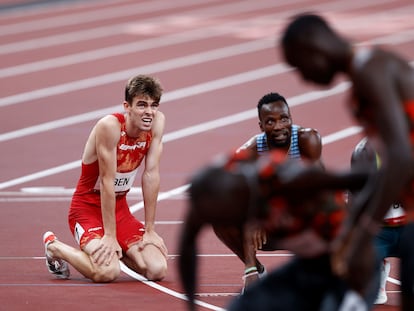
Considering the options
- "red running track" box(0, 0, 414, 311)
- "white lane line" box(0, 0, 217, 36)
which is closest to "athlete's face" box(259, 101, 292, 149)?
"red running track" box(0, 0, 414, 311)

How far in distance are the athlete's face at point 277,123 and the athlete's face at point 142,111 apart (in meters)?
0.94

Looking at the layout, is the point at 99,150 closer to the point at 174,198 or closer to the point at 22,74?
the point at 174,198

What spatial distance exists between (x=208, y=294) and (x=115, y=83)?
10034mm

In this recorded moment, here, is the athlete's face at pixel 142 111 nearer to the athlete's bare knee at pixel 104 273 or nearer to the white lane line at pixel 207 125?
the athlete's bare knee at pixel 104 273

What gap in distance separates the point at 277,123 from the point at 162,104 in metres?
8.58

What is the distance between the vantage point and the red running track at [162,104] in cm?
847

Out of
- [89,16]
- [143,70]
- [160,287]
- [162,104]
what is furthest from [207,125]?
[89,16]

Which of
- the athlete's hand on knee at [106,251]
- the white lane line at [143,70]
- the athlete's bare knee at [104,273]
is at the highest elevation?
the white lane line at [143,70]

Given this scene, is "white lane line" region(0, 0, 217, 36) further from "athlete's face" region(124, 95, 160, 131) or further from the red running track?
"athlete's face" region(124, 95, 160, 131)

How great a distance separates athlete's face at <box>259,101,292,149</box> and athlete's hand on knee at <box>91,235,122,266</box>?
142 cm

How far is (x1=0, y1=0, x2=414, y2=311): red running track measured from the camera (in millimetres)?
8469

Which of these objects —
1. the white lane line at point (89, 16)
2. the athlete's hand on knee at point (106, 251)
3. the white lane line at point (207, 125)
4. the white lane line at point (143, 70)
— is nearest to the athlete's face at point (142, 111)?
the athlete's hand on knee at point (106, 251)

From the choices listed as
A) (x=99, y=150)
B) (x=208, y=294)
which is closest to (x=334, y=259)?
(x=208, y=294)

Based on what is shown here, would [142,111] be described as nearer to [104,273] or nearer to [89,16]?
[104,273]
